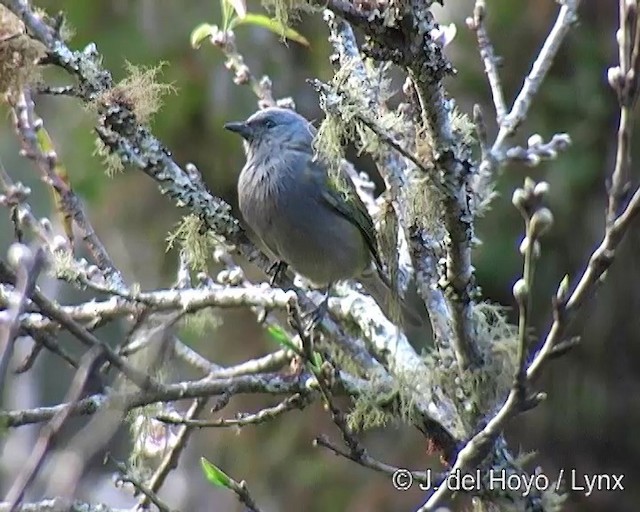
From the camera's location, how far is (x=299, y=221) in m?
3.83

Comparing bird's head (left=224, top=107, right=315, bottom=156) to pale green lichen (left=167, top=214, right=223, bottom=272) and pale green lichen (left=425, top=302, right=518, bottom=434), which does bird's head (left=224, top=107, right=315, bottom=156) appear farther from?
pale green lichen (left=425, top=302, right=518, bottom=434)

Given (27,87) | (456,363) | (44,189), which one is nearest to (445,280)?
(456,363)

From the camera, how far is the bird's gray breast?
3.80 meters

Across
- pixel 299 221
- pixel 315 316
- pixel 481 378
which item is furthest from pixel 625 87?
pixel 299 221

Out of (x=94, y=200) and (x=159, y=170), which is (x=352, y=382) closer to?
(x=159, y=170)

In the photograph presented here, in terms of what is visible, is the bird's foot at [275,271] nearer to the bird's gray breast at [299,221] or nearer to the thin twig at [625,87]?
the bird's gray breast at [299,221]

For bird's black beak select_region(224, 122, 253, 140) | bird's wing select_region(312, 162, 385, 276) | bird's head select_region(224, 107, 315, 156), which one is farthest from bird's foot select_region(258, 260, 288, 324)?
bird's black beak select_region(224, 122, 253, 140)

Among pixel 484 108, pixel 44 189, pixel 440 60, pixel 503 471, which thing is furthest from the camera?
pixel 44 189

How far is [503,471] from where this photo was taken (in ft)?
7.59

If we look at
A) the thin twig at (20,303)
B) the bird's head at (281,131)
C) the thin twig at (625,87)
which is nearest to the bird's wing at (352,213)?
the bird's head at (281,131)

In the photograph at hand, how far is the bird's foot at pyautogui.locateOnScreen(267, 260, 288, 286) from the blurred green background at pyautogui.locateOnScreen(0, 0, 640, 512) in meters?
1.75

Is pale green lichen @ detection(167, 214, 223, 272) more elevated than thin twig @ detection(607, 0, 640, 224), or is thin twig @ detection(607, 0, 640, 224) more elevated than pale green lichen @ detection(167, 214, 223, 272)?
pale green lichen @ detection(167, 214, 223, 272)

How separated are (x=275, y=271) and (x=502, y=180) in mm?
2560

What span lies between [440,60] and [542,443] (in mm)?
3836
